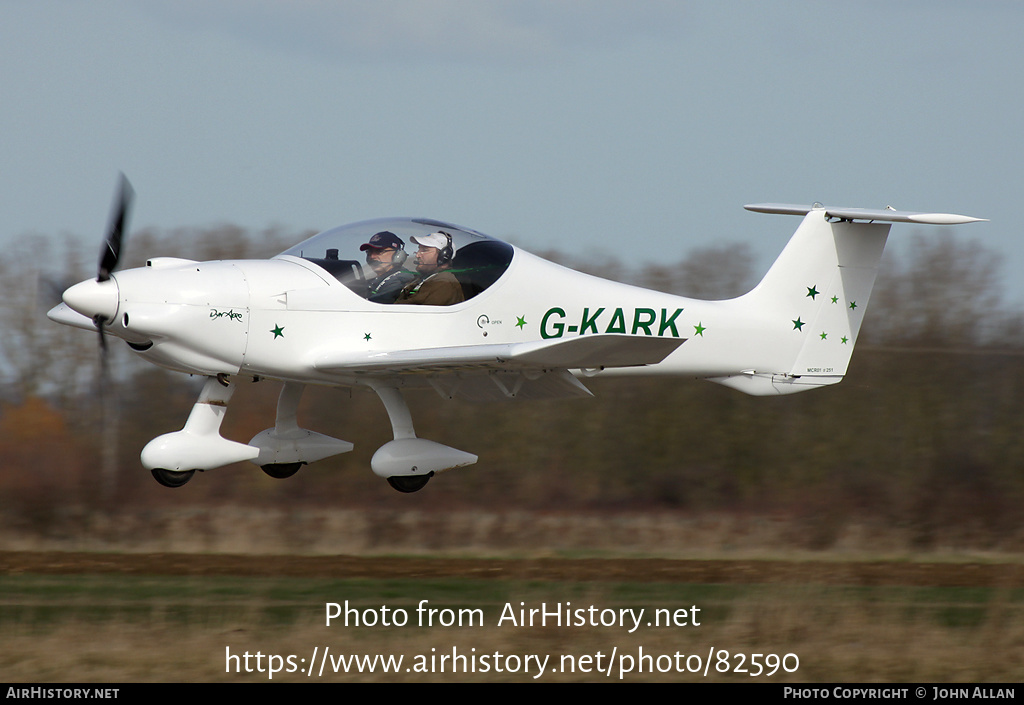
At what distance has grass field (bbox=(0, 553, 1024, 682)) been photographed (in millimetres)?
7879

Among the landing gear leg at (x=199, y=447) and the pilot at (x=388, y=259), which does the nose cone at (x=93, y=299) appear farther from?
the pilot at (x=388, y=259)

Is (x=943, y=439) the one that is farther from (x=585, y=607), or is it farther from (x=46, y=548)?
(x=46, y=548)

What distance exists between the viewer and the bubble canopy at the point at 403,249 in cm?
943

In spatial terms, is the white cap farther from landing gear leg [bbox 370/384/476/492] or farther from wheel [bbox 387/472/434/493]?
wheel [bbox 387/472/434/493]

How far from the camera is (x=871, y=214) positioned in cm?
1093

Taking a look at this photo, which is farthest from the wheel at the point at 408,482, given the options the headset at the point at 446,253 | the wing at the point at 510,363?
the headset at the point at 446,253

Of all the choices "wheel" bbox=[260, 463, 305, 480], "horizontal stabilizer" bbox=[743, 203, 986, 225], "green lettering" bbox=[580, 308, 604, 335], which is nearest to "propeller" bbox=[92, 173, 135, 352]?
"wheel" bbox=[260, 463, 305, 480]

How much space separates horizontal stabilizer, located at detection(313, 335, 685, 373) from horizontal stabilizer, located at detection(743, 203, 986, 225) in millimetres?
3275

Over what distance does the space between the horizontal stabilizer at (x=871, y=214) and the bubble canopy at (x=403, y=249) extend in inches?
130

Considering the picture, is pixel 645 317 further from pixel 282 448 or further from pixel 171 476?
pixel 171 476
